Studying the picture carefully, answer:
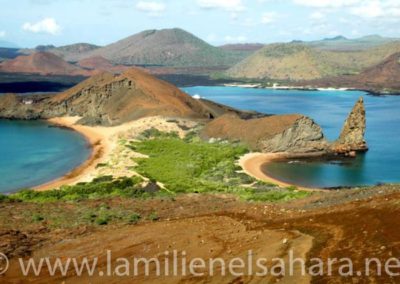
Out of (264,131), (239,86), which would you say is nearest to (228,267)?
(264,131)

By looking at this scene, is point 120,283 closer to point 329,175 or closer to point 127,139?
point 329,175

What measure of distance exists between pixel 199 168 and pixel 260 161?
9.61m

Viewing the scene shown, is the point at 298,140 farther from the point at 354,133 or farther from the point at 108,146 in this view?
the point at 108,146

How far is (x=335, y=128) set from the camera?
84688 millimetres

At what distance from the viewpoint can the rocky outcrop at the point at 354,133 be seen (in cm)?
6215

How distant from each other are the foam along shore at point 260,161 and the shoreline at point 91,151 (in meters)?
16.1

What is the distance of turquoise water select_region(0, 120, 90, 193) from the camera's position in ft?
162

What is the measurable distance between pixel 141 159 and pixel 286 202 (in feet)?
91.1

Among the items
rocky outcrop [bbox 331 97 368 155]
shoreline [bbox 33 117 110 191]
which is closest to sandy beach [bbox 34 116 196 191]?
shoreline [bbox 33 117 110 191]

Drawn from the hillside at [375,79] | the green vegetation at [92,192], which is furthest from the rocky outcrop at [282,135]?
the hillside at [375,79]

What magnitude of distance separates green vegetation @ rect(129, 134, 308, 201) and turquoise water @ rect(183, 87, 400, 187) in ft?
17.7

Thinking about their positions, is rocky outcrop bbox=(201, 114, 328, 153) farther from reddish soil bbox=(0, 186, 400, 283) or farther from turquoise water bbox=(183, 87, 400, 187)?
reddish soil bbox=(0, 186, 400, 283)

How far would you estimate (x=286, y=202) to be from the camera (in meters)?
28.0

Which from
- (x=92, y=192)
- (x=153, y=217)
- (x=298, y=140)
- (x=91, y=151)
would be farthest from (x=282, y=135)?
(x=153, y=217)
